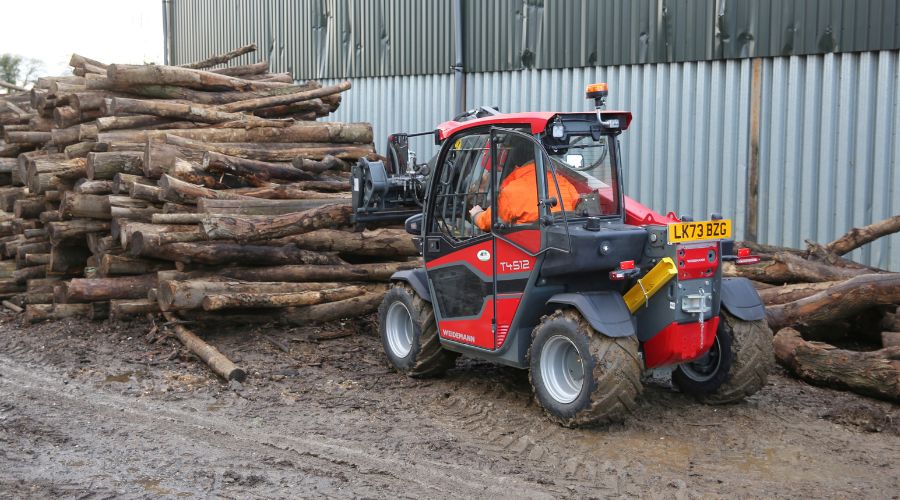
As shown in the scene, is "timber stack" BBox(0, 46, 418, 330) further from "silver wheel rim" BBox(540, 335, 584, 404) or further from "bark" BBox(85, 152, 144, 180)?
"silver wheel rim" BBox(540, 335, 584, 404)

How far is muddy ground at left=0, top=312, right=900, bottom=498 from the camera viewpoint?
6.01 m

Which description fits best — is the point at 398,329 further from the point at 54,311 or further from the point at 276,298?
the point at 54,311

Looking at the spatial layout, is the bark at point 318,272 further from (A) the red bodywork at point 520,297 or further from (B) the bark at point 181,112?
(A) the red bodywork at point 520,297

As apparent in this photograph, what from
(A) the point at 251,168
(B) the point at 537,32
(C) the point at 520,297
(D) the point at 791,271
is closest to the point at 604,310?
(C) the point at 520,297

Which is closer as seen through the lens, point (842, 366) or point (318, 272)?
point (842, 366)

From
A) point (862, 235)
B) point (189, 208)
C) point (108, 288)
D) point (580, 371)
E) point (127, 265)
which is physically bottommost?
point (580, 371)

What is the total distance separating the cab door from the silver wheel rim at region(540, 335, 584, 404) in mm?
491

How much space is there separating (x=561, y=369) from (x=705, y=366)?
4.18 feet

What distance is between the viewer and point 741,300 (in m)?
7.62

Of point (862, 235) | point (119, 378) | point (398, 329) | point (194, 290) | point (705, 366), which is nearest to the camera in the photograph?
point (705, 366)

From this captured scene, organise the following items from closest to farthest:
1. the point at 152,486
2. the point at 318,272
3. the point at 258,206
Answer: the point at 152,486 < the point at 258,206 < the point at 318,272

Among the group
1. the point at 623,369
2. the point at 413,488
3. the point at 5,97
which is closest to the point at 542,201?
the point at 623,369

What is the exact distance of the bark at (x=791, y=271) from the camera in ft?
32.4

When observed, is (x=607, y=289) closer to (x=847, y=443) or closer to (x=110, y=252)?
(x=847, y=443)
